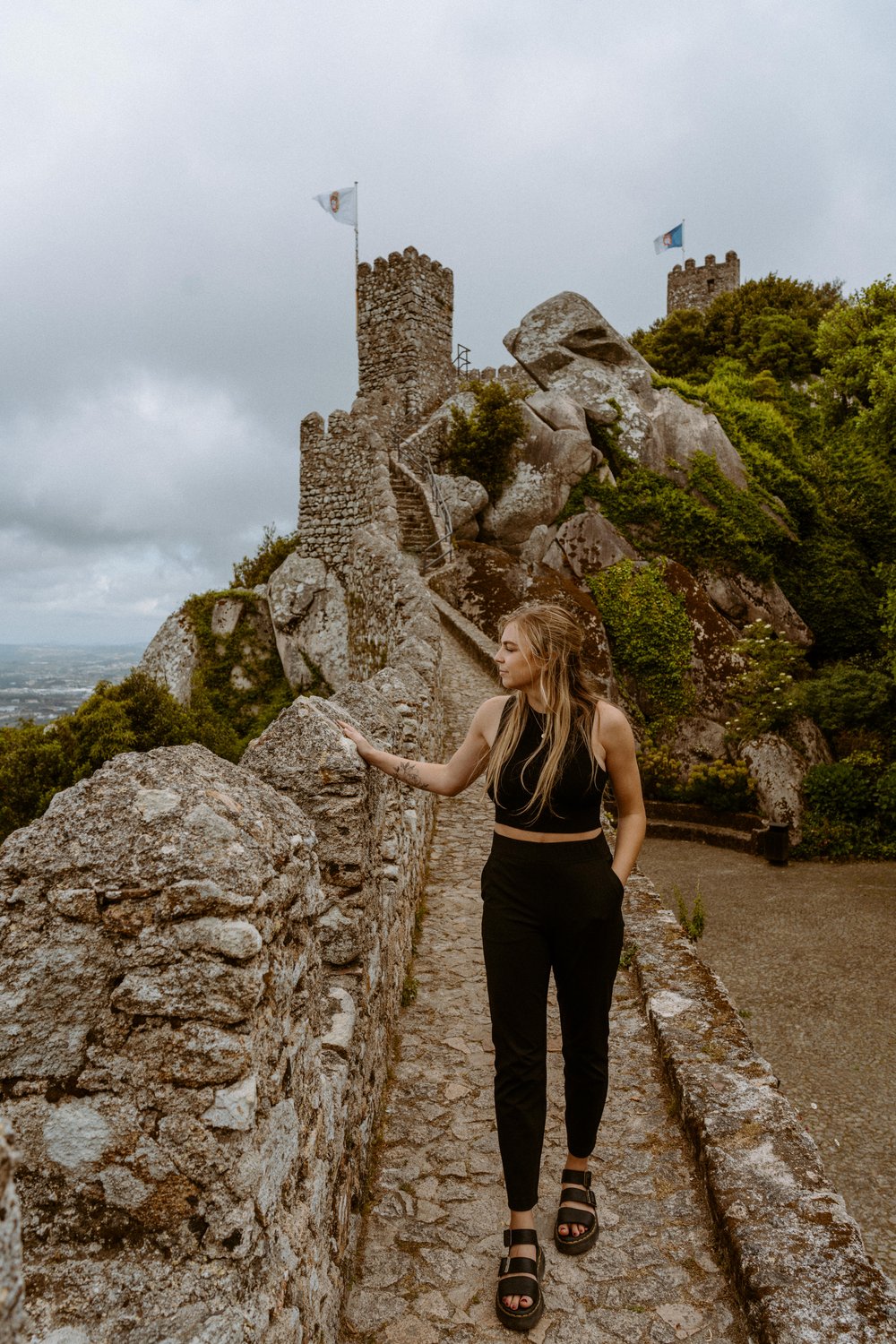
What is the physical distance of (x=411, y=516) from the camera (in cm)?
1780

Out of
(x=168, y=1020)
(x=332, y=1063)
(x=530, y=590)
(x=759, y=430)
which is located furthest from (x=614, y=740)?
(x=759, y=430)

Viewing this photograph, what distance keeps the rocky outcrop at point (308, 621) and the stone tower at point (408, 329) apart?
8412mm

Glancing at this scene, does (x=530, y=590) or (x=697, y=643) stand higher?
(x=530, y=590)

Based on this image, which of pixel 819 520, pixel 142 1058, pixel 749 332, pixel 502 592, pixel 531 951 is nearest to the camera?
pixel 142 1058

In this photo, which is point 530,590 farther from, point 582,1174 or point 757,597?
point 582,1174

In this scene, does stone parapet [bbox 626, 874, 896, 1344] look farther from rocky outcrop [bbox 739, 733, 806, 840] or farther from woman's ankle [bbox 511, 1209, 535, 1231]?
rocky outcrop [bbox 739, 733, 806, 840]

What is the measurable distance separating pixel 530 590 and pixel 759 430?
30.0 ft

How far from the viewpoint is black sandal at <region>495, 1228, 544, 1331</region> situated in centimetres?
235

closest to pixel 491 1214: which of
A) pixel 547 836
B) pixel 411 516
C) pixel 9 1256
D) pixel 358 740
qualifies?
pixel 547 836

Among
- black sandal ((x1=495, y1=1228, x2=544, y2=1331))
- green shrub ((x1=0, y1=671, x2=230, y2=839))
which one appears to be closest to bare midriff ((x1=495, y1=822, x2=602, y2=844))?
black sandal ((x1=495, y1=1228, x2=544, y2=1331))

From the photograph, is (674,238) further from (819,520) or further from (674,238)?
(819,520)

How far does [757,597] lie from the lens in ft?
55.8

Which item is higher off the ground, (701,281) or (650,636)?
(701,281)

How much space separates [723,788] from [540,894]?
1154cm
